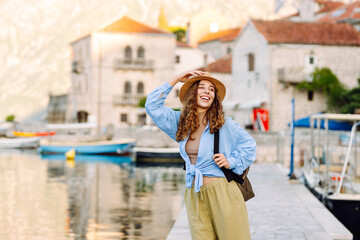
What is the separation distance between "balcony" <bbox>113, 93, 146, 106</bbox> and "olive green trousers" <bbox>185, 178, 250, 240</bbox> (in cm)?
5513

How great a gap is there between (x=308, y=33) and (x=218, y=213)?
4173cm

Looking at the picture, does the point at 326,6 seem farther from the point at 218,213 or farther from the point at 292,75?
the point at 218,213

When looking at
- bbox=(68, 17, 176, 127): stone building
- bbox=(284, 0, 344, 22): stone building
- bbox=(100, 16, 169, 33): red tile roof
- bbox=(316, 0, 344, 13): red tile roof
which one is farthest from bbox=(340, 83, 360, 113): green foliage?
bbox=(284, 0, 344, 22): stone building

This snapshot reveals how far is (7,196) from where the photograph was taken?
18.5 metres

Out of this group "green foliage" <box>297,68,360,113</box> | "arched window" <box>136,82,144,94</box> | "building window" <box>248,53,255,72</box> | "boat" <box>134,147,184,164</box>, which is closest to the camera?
"boat" <box>134,147,184,164</box>

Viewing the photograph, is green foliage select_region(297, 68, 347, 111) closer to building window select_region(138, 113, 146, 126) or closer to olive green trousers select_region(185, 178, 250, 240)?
building window select_region(138, 113, 146, 126)

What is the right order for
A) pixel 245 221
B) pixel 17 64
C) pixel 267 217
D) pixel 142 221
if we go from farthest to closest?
pixel 17 64
pixel 142 221
pixel 267 217
pixel 245 221

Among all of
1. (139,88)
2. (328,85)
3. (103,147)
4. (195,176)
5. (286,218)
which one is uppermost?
(139,88)

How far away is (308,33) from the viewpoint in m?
45.2

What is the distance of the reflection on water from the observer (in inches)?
471

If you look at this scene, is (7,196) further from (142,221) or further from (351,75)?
(351,75)

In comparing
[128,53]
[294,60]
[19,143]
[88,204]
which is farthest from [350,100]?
[88,204]

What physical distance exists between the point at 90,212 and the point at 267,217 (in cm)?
543

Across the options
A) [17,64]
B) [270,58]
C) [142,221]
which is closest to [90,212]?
[142,221]
